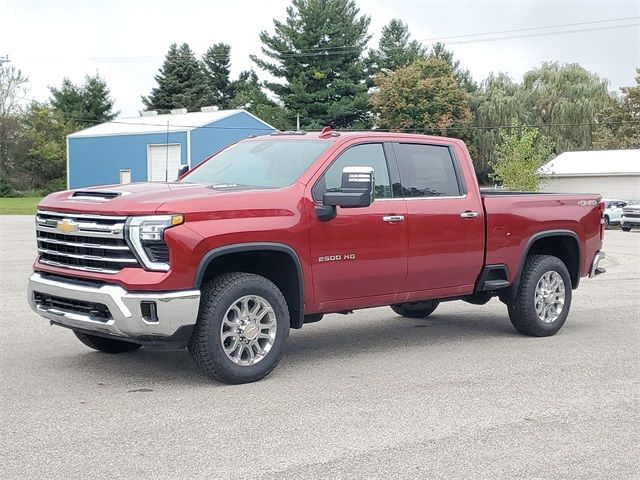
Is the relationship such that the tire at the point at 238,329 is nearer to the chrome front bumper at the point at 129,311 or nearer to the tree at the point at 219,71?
the chrome front bumper at the point at 129,311

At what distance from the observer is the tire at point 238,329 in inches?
266

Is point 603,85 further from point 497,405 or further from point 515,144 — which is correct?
point 497,405

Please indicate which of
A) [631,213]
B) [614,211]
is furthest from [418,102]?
[631,213]

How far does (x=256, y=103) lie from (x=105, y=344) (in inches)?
2893

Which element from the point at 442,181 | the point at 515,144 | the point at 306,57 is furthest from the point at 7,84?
the point at 442,181

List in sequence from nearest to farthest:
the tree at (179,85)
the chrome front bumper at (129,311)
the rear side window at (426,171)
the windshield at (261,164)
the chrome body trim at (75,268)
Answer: the chrome front bumper at (129,311)
the chrome body trim at (75,268)
the windshield at (261,164)
the rear side window at (426,171)
the tree at (179,85)

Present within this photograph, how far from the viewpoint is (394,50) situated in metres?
82.6

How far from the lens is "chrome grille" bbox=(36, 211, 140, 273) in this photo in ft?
21.6

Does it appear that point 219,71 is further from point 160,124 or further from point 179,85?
point 160,124

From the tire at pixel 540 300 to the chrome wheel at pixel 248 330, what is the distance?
3.24m

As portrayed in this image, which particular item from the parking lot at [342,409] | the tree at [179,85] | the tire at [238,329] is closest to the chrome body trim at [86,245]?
the tire at [238,329]

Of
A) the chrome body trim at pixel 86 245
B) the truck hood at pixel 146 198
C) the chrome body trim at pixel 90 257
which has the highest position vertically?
the truck hood at pixel 146 198

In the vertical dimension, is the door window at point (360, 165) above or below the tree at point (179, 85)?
below

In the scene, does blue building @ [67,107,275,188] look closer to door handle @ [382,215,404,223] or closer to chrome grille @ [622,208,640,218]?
chrome grille @ [622,208,640,218]
